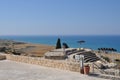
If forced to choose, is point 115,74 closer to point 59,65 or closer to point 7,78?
point 59,65

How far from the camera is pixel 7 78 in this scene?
15.9 meters

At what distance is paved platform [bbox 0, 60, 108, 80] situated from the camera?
52.2ft

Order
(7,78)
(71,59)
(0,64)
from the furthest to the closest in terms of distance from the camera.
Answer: (71,59), (0,64), (7,78)

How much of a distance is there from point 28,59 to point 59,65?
3.89 metres

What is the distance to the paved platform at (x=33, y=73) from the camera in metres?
15.9

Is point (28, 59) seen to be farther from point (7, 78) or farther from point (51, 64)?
point (7, 78)

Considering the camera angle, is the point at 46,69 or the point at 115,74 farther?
the point at 46,69

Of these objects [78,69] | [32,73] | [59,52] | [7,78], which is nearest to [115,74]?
[78,69]

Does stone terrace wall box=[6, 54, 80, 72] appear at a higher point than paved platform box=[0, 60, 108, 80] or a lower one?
higher

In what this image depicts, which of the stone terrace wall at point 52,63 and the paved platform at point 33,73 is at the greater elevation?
the stone terrace wall at point 52,63

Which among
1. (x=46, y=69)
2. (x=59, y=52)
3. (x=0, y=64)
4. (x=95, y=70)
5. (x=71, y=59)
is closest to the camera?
(x=95, y=70)

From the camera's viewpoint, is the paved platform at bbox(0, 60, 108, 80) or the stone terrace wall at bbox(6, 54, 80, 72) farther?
the stone terrace wall at bbox(6, 54, 80, 72)

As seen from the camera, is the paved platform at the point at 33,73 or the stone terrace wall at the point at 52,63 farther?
the stone terrace wall at the point at 52,63

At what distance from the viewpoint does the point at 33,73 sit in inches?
686
